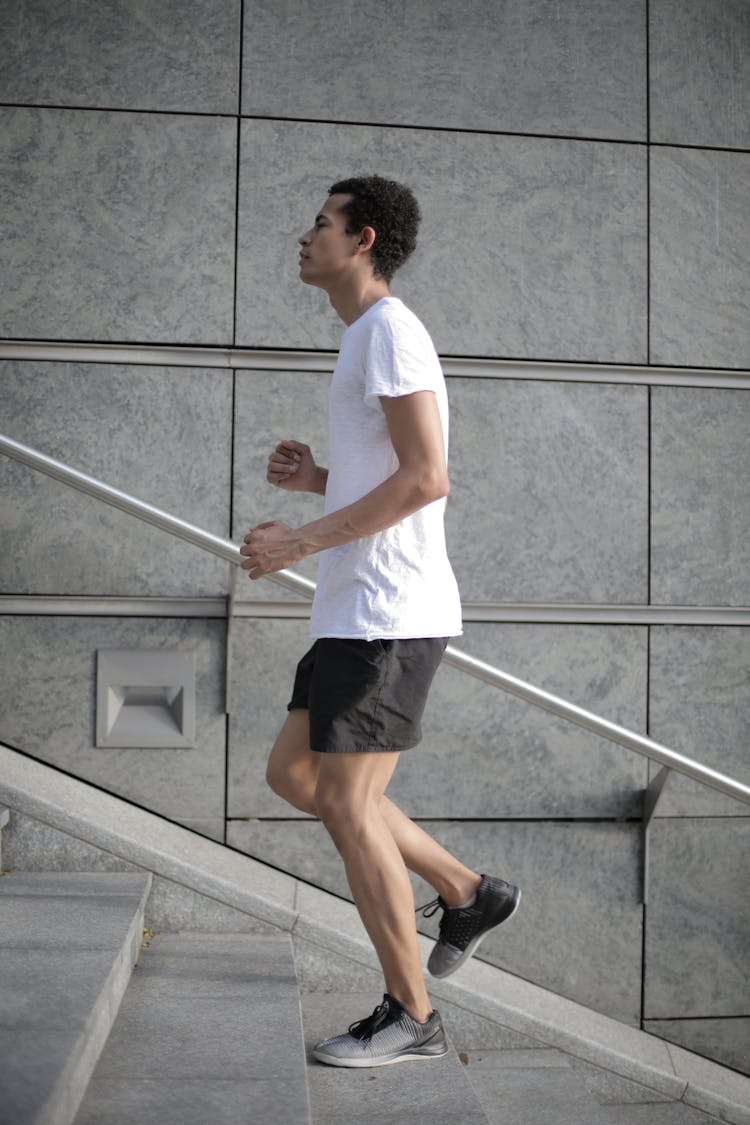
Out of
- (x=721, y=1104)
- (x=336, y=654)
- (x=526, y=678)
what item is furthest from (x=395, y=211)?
(x=721, y=1104)

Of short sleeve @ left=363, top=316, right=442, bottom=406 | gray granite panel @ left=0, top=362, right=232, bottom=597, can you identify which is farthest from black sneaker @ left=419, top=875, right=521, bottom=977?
gray granite panel @ left=0, top=362, right=232, bottom=597

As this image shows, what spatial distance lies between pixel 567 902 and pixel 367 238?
89.4 inches

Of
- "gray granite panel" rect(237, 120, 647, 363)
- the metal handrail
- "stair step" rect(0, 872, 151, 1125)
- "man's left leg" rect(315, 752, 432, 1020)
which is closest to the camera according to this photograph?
"stair step" rect(0, 872, 151, 1125)

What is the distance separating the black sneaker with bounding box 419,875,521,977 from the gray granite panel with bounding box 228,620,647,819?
100cm

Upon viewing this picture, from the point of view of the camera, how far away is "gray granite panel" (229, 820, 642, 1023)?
3410 mm

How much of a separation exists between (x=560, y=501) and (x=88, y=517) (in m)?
1.53

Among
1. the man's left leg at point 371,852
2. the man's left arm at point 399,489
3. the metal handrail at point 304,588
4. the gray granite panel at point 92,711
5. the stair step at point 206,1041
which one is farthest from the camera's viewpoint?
the gray granite panel at point 92,711

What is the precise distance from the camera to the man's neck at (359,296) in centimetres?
226

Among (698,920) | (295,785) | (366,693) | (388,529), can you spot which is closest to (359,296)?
(388,529)

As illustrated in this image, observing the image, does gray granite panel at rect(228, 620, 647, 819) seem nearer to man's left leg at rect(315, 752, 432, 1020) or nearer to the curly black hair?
man's left leg at rect(315, 752, 432, 1020)

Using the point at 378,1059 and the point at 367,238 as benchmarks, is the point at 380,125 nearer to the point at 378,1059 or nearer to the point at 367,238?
the point at 367,238

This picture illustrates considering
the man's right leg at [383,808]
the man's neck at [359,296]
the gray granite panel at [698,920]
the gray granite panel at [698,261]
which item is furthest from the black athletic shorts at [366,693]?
the gray granite panel at [698,261]

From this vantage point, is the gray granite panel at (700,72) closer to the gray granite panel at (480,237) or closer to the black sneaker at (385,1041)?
the gray granite panel at (480,237)

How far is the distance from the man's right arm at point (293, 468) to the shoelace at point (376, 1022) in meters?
1.14
